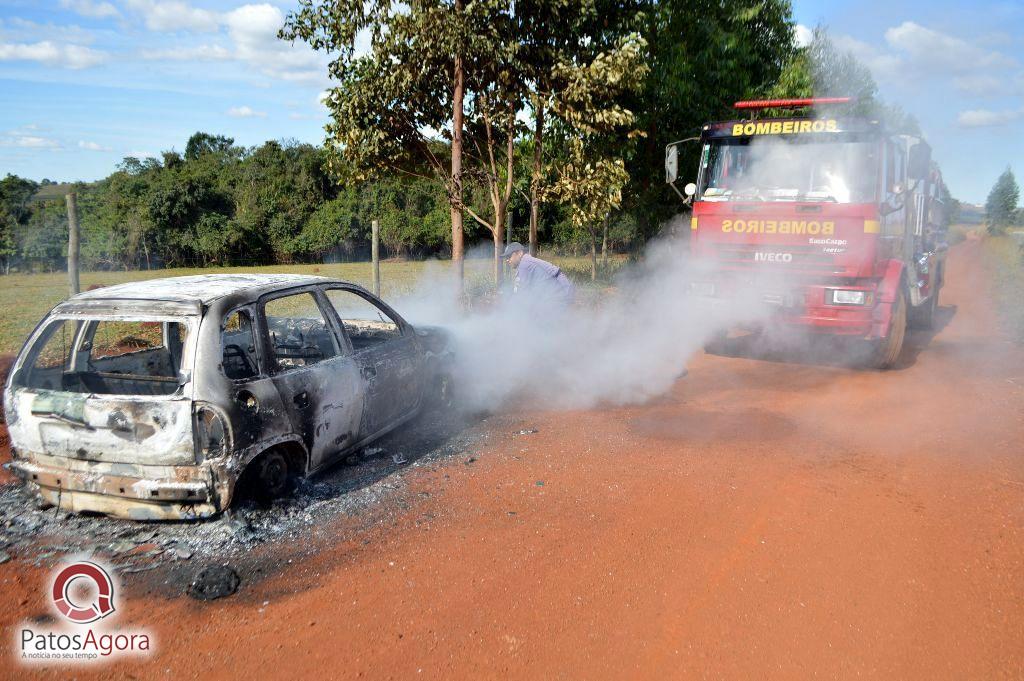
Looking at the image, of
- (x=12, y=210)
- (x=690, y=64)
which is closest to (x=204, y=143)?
(x=12, y=210)

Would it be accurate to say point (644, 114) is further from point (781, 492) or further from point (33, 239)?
point (33, 239)

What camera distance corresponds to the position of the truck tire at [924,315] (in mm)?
11141

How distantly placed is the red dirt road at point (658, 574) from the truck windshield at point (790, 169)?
124 inches

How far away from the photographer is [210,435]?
372cm

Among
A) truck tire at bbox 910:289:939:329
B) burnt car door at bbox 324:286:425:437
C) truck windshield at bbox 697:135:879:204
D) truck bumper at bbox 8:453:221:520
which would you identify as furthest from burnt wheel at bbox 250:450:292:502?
truck tire at bbox 910:289:939:329

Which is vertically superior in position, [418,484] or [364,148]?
[364,148]

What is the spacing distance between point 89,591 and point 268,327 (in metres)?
1.81

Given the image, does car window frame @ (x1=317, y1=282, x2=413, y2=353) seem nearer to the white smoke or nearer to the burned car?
the burned car

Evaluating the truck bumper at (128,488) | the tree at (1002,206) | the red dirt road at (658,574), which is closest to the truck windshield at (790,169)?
the red dirt road at (658,574)

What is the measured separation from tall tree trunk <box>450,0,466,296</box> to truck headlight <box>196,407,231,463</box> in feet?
24.9

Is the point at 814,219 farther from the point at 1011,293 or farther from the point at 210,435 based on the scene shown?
the point at 1011,293

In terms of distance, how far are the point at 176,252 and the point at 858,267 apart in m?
42.5

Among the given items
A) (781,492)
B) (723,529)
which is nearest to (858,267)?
(781,492)

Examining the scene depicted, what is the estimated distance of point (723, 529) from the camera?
4.03 meters
